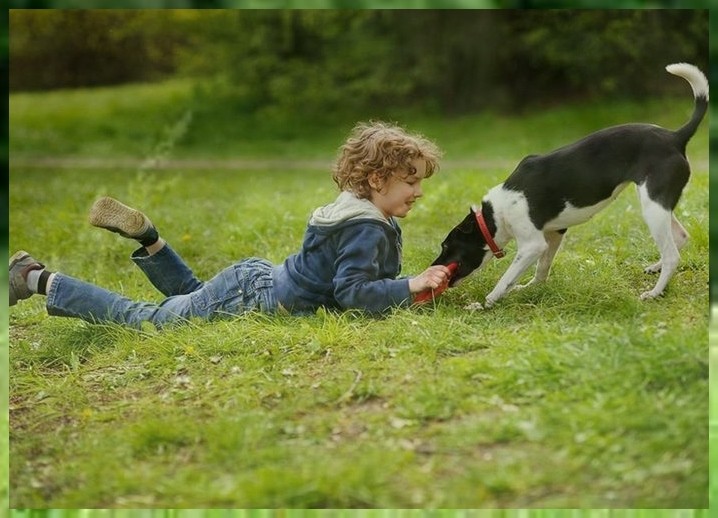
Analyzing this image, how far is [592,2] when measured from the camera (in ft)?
14.9

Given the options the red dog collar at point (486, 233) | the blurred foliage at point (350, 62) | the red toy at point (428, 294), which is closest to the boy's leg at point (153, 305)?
the red toy at point (428, 294)

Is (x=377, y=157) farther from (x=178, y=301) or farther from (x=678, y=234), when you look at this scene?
(x=678, y=234)

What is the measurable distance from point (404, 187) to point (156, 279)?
4.82 ft

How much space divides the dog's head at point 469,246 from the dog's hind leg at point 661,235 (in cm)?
72

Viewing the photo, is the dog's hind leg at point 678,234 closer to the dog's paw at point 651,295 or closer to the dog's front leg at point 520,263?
the dog's paw at point 651,295

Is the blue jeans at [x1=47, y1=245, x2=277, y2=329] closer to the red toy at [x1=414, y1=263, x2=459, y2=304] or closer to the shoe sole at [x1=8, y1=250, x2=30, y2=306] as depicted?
the shoe sole at [x1=8, y1=250, x2=30, y2=306]

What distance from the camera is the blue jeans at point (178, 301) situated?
4527 millimetres

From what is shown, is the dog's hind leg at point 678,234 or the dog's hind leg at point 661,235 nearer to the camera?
the dog's hind leg at point 661,235

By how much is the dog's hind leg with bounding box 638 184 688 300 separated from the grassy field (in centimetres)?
8

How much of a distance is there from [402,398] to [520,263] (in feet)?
3.86

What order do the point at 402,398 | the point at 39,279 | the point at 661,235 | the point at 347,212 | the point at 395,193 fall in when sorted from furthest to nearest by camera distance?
the point at 39,279, the point at 395,193, the point at 347,212, the point at 661,235, the point at 402,398

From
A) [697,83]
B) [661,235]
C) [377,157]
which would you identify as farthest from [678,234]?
[377,157]

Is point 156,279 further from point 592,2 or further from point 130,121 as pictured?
point 130,121

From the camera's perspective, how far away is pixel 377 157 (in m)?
4.39
